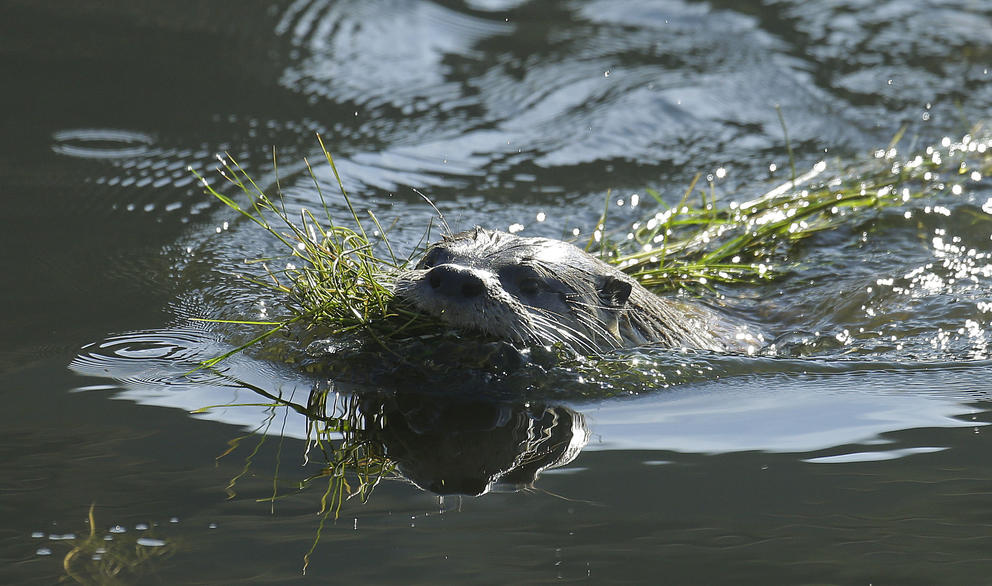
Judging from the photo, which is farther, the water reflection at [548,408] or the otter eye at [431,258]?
the otter eye at [431,258]

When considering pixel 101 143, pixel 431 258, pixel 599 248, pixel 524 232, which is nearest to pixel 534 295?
pixel 431 258

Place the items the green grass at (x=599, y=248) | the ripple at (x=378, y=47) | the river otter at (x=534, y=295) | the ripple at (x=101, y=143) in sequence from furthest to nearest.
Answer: the ripple at (x=378, y=47), the ripple at (x=101, y=143), the river otter at (x=534, y=295), the green grass at (x=599, y=248)

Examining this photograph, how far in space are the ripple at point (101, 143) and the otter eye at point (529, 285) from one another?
3640 mm

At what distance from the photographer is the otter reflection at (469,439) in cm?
320

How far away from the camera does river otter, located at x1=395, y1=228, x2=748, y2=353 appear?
3670 millimetres

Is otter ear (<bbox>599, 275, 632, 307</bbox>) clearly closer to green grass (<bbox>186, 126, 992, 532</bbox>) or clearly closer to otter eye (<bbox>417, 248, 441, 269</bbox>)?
green grass (<bbox>186, 126, 992, 532</bbox>)

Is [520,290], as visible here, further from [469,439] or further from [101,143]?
[101,143]

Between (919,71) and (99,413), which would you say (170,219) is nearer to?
(99,413)

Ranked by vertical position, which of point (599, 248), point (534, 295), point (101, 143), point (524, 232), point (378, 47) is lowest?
point (534, 295)

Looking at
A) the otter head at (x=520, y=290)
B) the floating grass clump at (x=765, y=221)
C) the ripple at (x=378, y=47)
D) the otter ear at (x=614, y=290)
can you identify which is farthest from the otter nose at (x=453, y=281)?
the ripple at (x=378, y=47)

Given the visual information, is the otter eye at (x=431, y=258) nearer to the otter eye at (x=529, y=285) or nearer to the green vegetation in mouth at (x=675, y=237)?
the green vegetation in mouth at (x=675, y=237)

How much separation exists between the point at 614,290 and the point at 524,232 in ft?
7.54

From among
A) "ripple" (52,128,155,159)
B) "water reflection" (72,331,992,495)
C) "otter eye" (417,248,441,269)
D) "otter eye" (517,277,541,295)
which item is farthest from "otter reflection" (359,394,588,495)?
"ripple" (52,128,155,159)

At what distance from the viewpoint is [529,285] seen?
13.2 feet
